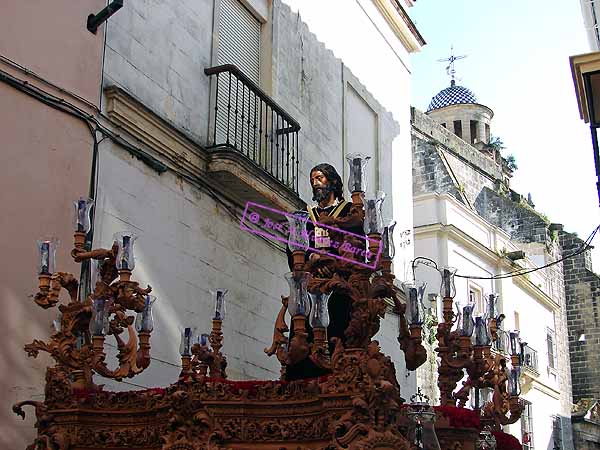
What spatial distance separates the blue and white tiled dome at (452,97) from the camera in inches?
1405

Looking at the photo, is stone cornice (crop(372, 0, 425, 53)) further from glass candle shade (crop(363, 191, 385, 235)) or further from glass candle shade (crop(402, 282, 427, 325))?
glass candle shade (crop(363, 191, 385, 235))

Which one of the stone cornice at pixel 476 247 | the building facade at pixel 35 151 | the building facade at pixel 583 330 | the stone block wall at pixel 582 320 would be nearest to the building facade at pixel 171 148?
the building facade at pixel 35 151

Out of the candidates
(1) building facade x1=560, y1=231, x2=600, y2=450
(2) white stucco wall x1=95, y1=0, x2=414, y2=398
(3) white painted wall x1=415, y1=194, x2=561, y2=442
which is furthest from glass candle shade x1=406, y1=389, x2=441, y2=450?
(1) building facade x1=560, y1=231, x2=600, y2=450

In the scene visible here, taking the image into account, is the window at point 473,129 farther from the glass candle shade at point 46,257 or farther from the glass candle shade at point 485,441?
the glass candle shade at point 46,257

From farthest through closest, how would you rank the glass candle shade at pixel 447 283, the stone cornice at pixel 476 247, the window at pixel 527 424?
the window at pixel 527 424 → the stone cornice at pixel 476 247 → the glass candle shade at pixel 447 283

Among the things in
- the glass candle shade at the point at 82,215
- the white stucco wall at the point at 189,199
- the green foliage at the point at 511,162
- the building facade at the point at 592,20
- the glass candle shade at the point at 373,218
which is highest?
the green foliage at the point at 511,162

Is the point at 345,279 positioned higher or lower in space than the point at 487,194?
lower

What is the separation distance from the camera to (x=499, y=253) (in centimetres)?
2086

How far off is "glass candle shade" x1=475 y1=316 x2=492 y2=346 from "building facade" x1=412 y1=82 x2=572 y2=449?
830 centimetres

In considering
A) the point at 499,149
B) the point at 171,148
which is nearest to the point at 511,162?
the point at 499,149

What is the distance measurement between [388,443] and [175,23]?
223 inches

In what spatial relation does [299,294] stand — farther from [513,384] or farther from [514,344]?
[514,344]

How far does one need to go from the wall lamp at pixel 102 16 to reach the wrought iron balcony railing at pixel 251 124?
5.46 feet

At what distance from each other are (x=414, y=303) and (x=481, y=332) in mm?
1061
